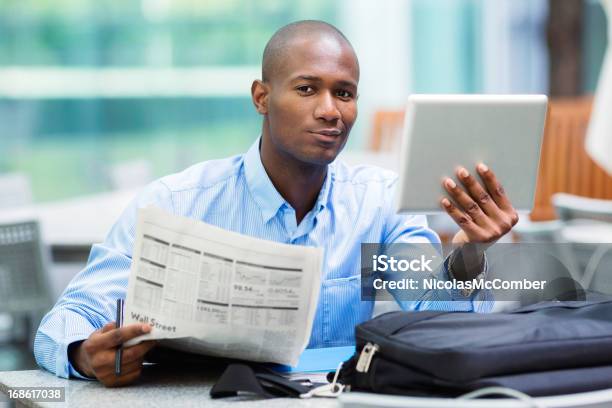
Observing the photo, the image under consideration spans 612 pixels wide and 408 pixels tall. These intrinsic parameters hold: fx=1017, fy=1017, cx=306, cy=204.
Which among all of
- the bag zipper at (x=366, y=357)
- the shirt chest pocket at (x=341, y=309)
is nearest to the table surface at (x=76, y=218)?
the shirt chest pocket at (x=341, y=309)

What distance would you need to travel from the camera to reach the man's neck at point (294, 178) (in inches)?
73.2

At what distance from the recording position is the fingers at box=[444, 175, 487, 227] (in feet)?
5.27

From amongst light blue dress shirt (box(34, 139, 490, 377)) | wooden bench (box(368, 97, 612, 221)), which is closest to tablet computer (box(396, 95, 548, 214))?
light blue dress shirt (box(34, 139, 490, 377))

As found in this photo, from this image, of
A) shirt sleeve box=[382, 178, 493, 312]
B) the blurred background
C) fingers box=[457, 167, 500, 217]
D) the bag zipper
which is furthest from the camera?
the blurred background

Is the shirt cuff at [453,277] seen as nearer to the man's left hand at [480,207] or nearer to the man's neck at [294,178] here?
the man's left hand at [480,207]

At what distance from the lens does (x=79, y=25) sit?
6.27 m

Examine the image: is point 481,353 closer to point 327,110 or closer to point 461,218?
point 461,218

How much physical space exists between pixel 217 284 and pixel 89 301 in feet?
1.21

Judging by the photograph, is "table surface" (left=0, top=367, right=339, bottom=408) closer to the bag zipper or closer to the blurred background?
the bag zipper

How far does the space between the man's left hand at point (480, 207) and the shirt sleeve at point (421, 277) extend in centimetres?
8

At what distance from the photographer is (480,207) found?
166 cm

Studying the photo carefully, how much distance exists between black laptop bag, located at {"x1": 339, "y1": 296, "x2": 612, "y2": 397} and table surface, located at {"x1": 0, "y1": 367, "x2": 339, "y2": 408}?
91mm

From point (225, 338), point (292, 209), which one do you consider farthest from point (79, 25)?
point (225, 338)

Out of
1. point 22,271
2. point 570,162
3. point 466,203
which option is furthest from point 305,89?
point 570,162
